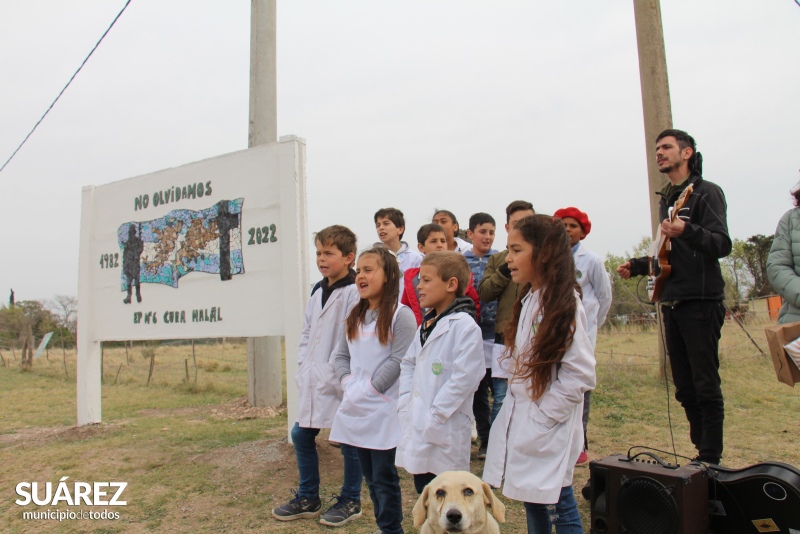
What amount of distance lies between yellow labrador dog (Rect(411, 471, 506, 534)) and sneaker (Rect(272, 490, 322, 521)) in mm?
1421

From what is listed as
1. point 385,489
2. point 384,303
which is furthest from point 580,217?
point 385,489

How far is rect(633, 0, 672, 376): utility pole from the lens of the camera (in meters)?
6.82

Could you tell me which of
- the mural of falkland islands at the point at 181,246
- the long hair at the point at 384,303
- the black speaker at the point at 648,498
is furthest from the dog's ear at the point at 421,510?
the mural of falkland islands at the point at 181,246

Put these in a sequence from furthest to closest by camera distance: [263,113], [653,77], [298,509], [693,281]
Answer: [263,113] < [653,77] < [298,509] < [693,281]

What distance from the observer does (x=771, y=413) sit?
5969 mm

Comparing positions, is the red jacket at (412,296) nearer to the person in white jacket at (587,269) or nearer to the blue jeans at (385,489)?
the person in white jacket at (587,269)

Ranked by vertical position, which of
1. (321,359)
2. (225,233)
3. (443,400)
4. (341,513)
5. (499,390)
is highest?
(225,233)

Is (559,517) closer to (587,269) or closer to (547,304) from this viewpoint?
(547,304)

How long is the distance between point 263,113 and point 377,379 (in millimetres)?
4835

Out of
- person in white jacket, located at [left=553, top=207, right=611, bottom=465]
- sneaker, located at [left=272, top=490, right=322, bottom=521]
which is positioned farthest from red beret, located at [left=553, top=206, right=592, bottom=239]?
sneaker, located at [left=272, top=490, right=322, bottom=521]

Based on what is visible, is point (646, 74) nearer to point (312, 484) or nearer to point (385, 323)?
point (385, 323)

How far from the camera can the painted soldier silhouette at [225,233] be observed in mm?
5758

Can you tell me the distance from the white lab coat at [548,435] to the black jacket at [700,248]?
129cm

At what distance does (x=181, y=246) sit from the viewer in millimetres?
6230
